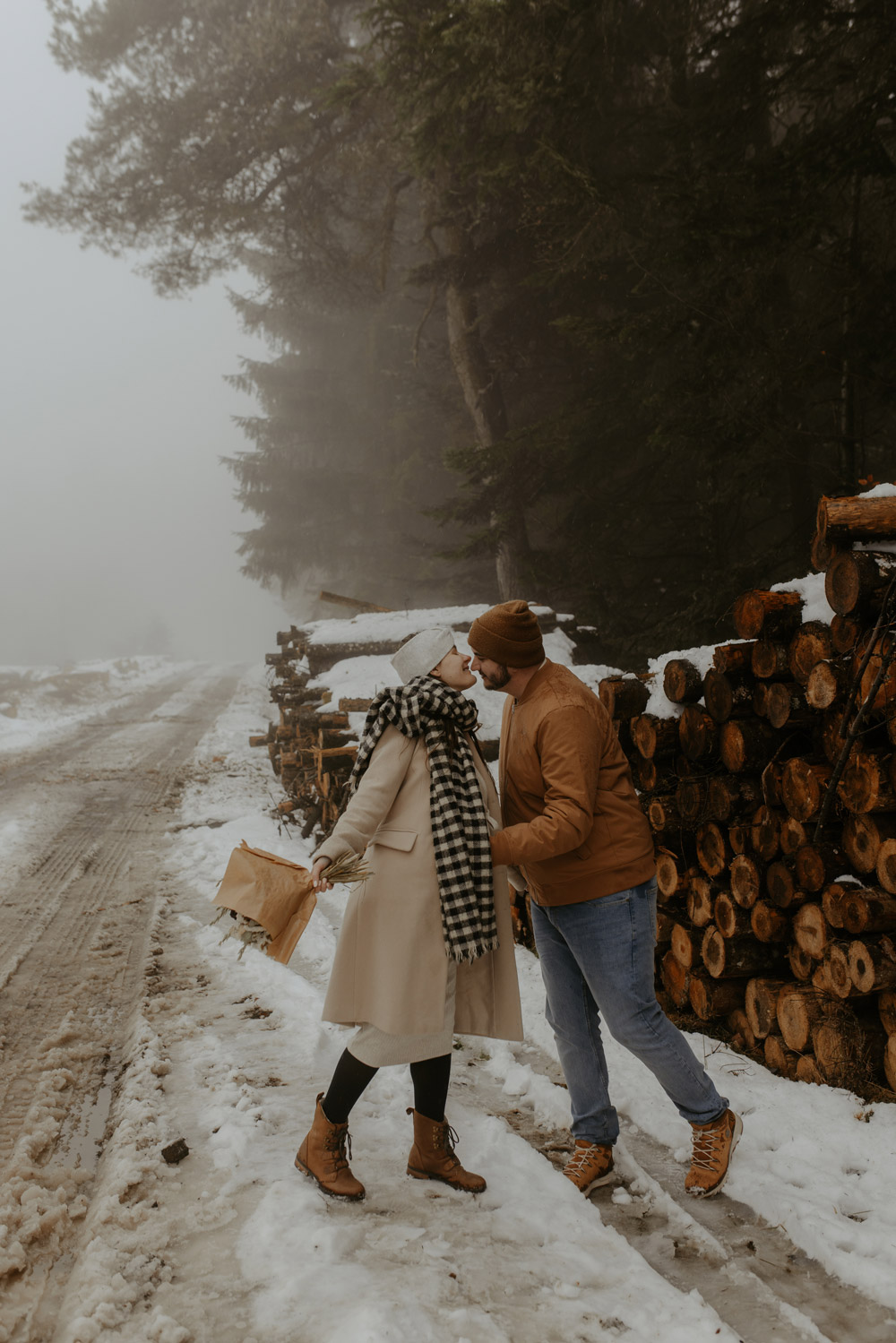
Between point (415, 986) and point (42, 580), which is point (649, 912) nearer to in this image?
point (415, 986)

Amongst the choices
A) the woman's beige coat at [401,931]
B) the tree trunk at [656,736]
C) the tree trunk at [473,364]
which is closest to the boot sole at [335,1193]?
the woman's beige coat at [401,931]

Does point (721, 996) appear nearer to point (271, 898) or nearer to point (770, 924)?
point (770, 924)

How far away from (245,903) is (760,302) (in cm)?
811

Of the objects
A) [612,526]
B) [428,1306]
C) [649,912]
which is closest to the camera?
[428,1306]

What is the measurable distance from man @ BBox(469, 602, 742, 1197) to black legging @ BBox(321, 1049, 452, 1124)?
1.58ft

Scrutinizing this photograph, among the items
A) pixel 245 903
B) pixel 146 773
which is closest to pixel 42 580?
pixel 146 773

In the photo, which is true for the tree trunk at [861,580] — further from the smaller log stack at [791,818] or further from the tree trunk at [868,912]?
the tree trunk at [868,912]

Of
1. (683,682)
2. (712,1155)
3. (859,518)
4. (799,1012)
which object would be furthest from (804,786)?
(712,1155)

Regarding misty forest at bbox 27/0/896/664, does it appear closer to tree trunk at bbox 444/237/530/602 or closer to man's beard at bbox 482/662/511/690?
tree trunk at bbox 444/237/530/602

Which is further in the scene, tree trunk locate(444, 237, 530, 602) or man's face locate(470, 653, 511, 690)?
tree trunk locate(444, 237, 530, 602)

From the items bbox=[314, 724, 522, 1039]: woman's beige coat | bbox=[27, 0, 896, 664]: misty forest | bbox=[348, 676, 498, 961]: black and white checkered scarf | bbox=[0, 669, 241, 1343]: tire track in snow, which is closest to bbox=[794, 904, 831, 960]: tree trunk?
bbox=[314, 724, 522, 1039]: woman's beige coat

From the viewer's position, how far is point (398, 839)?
2465mm

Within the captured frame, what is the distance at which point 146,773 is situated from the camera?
11234mm

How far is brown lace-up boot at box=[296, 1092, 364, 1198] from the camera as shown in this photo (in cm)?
253
